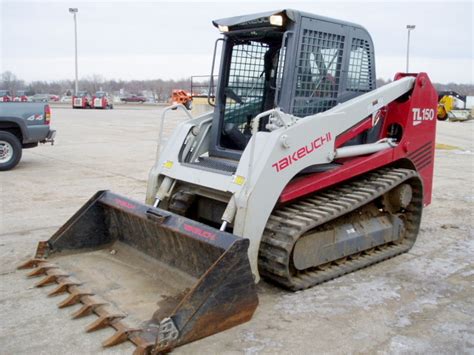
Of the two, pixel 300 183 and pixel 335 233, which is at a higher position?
pixel 300 183

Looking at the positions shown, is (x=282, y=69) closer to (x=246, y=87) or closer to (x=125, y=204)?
(x=246, y=87)

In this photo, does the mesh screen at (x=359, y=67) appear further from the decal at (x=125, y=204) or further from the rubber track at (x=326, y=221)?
the decal at (x=125, y=204)

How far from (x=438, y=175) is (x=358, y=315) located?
7.99 metres

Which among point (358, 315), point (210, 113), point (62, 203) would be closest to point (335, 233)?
point (358, 315)

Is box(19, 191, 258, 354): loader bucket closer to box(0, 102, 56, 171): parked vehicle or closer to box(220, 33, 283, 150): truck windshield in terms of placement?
box(220, 33, 283, 150): truck windshield

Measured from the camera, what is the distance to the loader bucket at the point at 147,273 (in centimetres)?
370

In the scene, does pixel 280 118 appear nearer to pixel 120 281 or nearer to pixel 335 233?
pixel 335 233

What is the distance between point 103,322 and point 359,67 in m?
3.73

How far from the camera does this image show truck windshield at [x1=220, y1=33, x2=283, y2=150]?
5719 mm

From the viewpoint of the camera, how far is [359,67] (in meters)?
5.82

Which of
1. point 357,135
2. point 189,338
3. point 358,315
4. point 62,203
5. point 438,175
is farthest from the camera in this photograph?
point 438,175

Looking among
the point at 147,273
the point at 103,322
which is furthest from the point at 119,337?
the point at 147,273

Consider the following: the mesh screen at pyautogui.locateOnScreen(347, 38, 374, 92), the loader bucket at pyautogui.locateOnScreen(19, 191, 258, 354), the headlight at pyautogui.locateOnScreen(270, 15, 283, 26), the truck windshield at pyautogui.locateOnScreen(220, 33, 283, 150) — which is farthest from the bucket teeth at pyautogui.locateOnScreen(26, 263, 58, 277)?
the mesh screen at pyautogui.locateOnScreen(347, 38, 374, 92)

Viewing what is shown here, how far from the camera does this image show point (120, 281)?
15.0 ft
